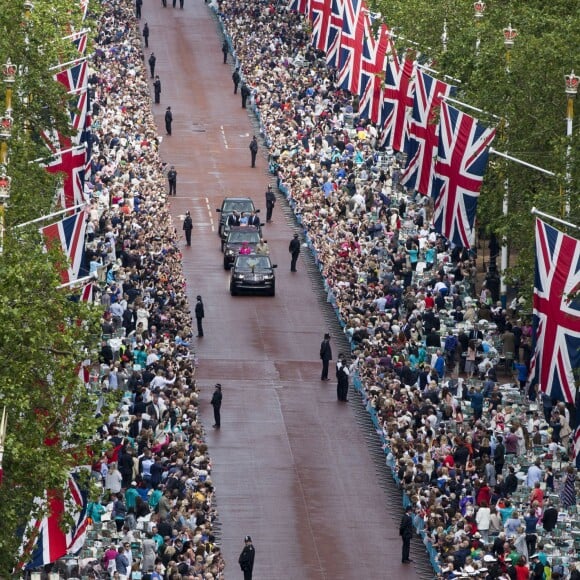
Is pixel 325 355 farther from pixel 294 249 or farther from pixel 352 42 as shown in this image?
pixel 352 42

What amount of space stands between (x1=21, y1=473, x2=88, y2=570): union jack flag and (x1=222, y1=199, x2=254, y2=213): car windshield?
39.4m

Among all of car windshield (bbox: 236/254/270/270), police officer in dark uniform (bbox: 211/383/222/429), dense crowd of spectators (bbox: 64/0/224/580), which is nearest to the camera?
dense crowd of spectators (bbox: 64/0/224/580)

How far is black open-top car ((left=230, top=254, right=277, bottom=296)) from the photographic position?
72938 mm

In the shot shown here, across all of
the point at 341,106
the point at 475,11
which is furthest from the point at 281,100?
the point at 475,11

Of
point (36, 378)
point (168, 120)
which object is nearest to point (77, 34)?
point (168, 120)

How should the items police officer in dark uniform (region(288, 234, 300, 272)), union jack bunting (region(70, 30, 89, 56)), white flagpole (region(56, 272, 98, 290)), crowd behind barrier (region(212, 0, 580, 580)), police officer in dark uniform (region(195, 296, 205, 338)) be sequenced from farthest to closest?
police officer in dark uniform (region(288, 234, 300, 272)) → union jack bunting (region(70, 30, 89, 56)) → police officer in dark uniform (region(195, 296, 205, 338)) → crowd behind barrier (region(212, 0, 580, 580)) → white flagpole (region(56, 272, 98, 290))

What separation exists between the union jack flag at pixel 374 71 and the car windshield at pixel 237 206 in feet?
33.8

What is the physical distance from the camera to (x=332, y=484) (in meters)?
55.9

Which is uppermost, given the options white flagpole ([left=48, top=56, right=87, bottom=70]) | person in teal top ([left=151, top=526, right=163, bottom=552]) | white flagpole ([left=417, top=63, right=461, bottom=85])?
white flagpole ([left=48, top=56, right=87, bottom=70])

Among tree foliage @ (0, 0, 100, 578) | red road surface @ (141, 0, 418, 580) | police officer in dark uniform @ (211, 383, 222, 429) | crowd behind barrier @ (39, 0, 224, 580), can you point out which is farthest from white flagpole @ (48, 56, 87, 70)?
tree foliage @ (0, 0, 100, 578)

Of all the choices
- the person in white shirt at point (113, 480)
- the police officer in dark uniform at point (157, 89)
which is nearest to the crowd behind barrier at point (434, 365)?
the person in white shirt at point (113, 480)

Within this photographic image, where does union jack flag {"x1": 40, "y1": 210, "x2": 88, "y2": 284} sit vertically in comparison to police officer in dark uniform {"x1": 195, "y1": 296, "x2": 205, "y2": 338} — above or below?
above

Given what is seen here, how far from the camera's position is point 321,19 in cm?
8106

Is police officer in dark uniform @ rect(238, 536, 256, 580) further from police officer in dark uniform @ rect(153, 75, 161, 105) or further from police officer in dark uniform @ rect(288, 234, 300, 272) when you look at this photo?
police officer in dark uniform @ rect(153, 75, 161, 105)
